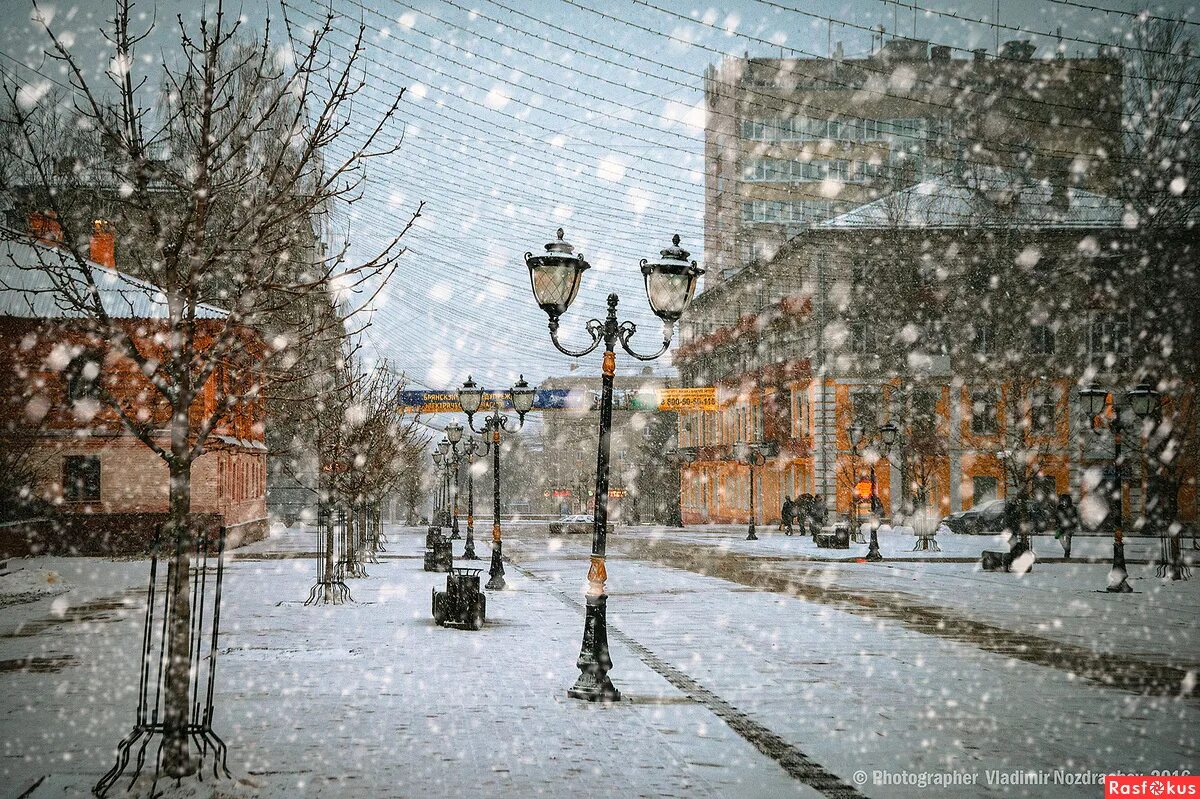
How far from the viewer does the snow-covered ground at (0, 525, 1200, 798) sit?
7371 millimetres

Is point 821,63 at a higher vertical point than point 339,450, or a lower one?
higher

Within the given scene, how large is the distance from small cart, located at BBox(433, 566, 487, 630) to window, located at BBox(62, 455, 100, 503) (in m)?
23.4

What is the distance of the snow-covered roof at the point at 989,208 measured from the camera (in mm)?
45375

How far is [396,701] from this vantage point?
32.4 ft

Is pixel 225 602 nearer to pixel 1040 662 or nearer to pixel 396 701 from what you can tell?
pixel 396 701

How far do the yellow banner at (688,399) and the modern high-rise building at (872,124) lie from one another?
8.65 metres

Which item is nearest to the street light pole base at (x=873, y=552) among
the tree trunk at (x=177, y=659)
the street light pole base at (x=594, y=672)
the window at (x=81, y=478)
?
the street light pole base at (x=594, y=672)

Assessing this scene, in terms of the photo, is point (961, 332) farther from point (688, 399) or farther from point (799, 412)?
point (688, 399)

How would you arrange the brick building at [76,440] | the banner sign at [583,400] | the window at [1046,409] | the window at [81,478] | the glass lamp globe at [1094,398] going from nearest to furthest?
the glass lamp globe at [1094,398], the brick building at [76,440], the window at [81,478], the window at [1046,409], the banner sign at [583,400]

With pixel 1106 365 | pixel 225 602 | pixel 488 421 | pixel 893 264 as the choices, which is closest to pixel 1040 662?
pixel 225 602

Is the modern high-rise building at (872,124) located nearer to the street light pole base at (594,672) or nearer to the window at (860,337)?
the window at (860,337)

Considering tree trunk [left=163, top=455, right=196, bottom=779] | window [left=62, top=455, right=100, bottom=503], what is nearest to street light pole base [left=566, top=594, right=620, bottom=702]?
tree trunk [left=163, top=455, right=196, bottom=779]

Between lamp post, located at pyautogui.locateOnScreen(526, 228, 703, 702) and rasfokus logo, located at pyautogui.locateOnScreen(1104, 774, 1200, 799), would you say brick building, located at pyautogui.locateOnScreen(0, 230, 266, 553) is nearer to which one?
lamp post, located at pyautogui.locateOnScreen(526, 228, 703, 702)

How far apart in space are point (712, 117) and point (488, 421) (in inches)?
2381
